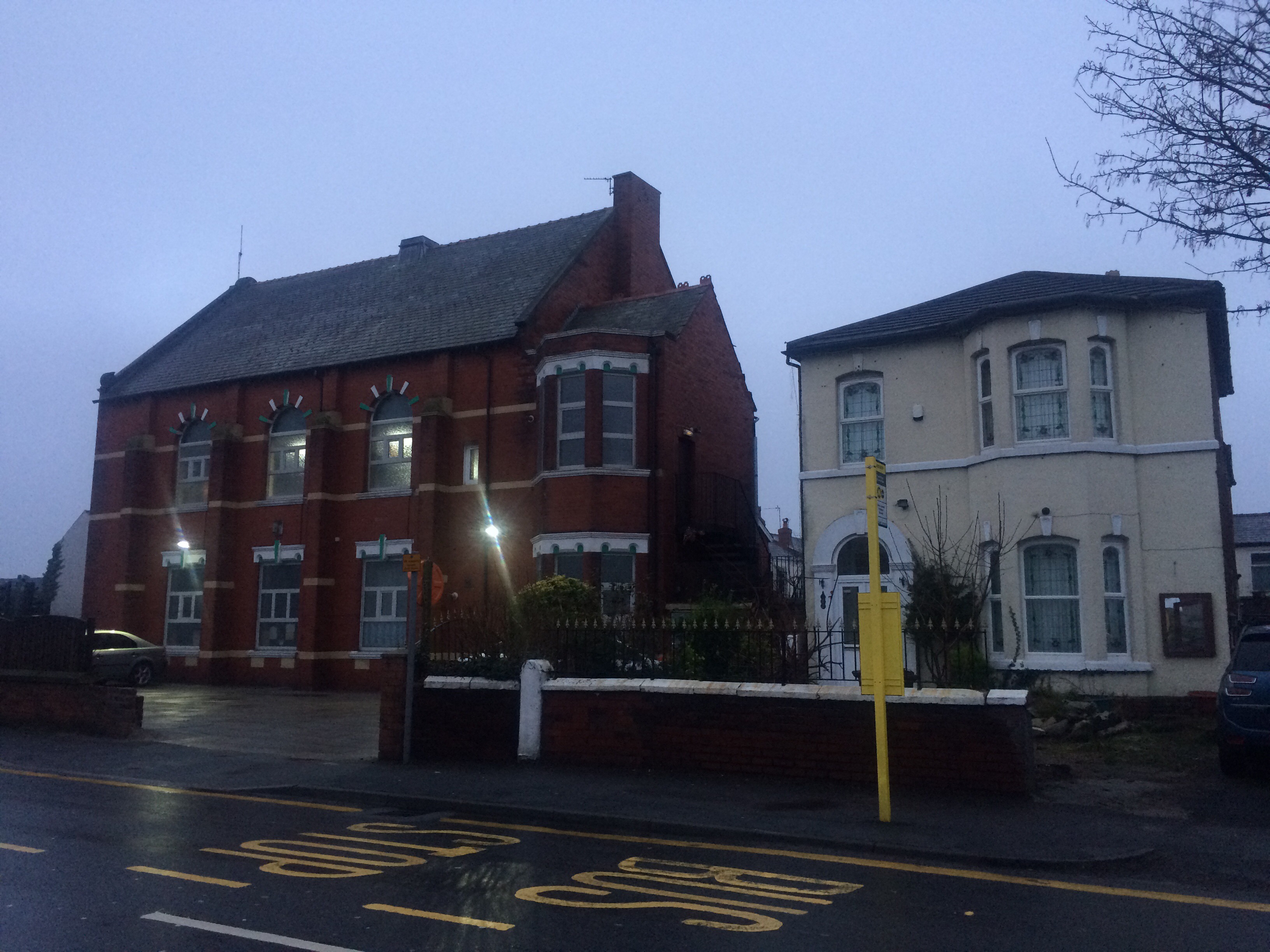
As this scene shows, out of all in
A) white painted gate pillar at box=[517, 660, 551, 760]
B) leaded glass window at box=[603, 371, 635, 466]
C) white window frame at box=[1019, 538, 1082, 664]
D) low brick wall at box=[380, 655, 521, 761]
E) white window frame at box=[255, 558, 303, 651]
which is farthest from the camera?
white window frame at box=[255, 558, 303, 651]

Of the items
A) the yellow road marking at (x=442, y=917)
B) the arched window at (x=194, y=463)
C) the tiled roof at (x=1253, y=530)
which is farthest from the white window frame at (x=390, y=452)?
the tiled roof at (x=1253, y=530)

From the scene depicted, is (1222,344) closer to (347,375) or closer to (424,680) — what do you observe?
(424,680)

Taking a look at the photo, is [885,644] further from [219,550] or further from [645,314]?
[219,550]

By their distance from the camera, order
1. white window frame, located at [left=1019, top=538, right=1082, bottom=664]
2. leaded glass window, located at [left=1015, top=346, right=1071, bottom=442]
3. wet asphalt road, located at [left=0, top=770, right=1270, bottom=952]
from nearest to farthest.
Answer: wet asphalt road, located at [left=0, top=770, right=1270, bottom=952]
white window frame, located at [left=1019, top=538, right=1082, bottom=664]
leaded glass window, located at [left=1015, top=346, right=1071, bottom=442]

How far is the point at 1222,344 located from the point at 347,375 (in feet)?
66.3

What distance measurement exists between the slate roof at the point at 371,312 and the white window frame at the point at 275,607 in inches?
212

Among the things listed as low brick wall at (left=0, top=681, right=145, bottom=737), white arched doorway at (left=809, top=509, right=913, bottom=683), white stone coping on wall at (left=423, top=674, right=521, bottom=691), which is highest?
white arched doorway at (left=809, top=509, right=913, bottom=683)

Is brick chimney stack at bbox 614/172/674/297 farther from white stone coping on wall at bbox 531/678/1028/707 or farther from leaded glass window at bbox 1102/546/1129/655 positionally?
white stone coping on wall at bbox 531/678/1028/707

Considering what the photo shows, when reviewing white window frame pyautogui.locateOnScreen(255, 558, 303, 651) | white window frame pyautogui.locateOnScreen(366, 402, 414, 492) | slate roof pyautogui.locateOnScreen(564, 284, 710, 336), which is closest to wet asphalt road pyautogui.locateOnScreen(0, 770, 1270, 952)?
slate roof pyautogui.locateOnScreen(564, 284, 710, 336)

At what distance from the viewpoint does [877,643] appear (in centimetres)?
915

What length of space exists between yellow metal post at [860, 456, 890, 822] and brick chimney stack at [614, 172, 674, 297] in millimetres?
Result: 20208

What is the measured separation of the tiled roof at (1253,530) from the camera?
4394 cm

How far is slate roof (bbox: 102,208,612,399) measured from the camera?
2698cm

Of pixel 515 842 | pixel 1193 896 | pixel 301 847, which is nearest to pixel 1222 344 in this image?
pixel 1193 896
